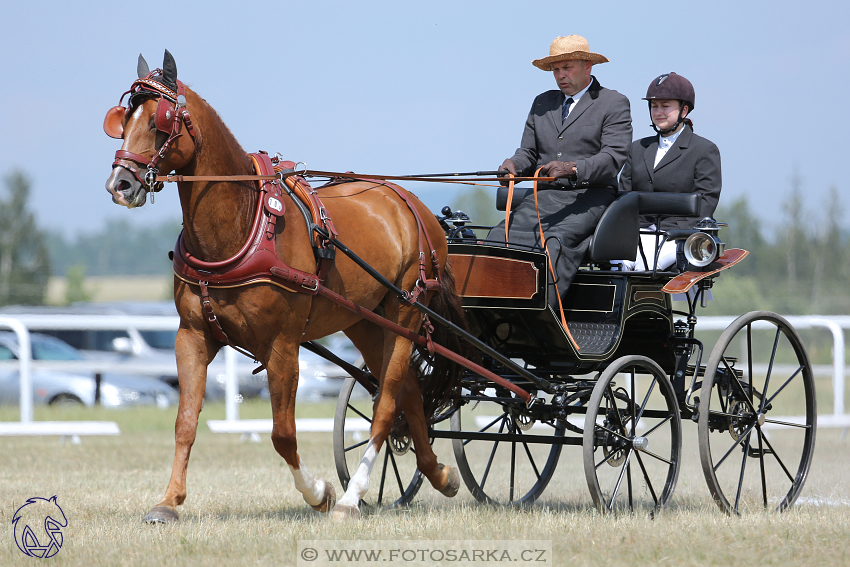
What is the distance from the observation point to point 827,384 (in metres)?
15.7

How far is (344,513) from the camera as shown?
5.21 meters

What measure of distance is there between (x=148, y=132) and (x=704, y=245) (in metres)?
3.24

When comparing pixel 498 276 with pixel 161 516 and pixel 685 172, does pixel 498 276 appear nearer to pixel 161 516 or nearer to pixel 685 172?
pixel 685 172

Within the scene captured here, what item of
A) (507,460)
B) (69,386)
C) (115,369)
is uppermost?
(115,369)

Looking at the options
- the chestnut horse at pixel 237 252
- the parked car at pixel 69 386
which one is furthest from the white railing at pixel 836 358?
the parked car at pixel 69 386

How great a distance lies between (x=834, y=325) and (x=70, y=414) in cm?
893

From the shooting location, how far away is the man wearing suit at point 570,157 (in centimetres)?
582

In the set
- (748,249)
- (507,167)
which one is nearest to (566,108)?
(507,167)

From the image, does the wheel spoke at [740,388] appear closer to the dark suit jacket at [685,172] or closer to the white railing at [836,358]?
the dark suit jacket at [685,172]

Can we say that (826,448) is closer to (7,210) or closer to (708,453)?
(708,453)

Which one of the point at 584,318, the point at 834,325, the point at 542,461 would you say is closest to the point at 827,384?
the point at 834,325

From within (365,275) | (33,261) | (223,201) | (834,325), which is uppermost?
(223,201)

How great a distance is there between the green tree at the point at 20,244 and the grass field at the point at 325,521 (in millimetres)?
53751

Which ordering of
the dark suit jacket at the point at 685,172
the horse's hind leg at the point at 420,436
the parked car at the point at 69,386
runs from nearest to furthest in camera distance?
1. the horse's hind leg at the point at 420,436
2. the dark suit jacket at the point at 685,172
3. the parked car at the point at 69,386
